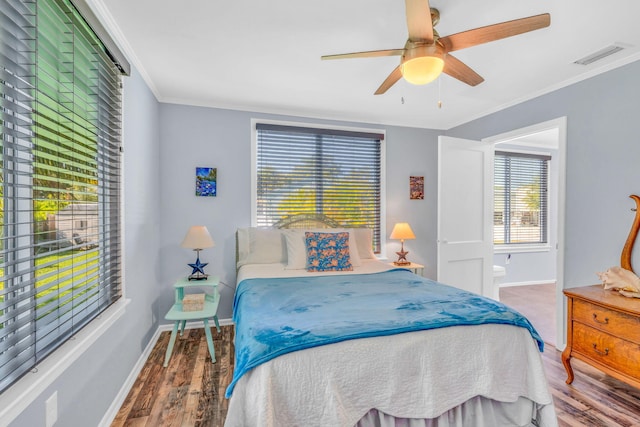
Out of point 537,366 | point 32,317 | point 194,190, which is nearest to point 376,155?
point 194,190

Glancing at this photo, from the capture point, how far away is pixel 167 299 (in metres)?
3.35

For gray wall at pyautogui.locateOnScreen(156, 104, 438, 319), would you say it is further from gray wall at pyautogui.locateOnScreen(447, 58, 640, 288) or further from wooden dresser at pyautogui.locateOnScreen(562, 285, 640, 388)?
wooden dresser at pyautogui.locateOnScreen(562, 285, 640, 388)

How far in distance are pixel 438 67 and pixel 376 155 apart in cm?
254

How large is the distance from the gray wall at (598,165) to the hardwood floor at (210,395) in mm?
861

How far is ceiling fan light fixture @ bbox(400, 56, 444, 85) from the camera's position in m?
1.57

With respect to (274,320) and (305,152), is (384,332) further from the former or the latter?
(305,152)

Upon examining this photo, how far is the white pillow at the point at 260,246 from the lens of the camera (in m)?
3.24

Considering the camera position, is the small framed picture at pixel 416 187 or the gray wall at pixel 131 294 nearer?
the gray wall at pixel 131 294

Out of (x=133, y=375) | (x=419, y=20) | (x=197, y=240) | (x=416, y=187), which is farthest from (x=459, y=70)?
(x=133, y=375)

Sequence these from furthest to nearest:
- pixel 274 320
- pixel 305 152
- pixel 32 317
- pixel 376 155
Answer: pixel 376 155
pixel 305 152
pixel 274 320
pixel 32 317

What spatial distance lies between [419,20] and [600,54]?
1937 mm

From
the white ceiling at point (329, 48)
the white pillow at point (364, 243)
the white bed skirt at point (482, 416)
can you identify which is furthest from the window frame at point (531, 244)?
the white bed skirt at point (482, 416)

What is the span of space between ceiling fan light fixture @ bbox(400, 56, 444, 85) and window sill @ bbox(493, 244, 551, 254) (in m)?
4.60

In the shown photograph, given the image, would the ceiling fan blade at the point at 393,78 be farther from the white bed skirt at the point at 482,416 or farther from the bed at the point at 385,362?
the white bed skirt at the point at 482,416
